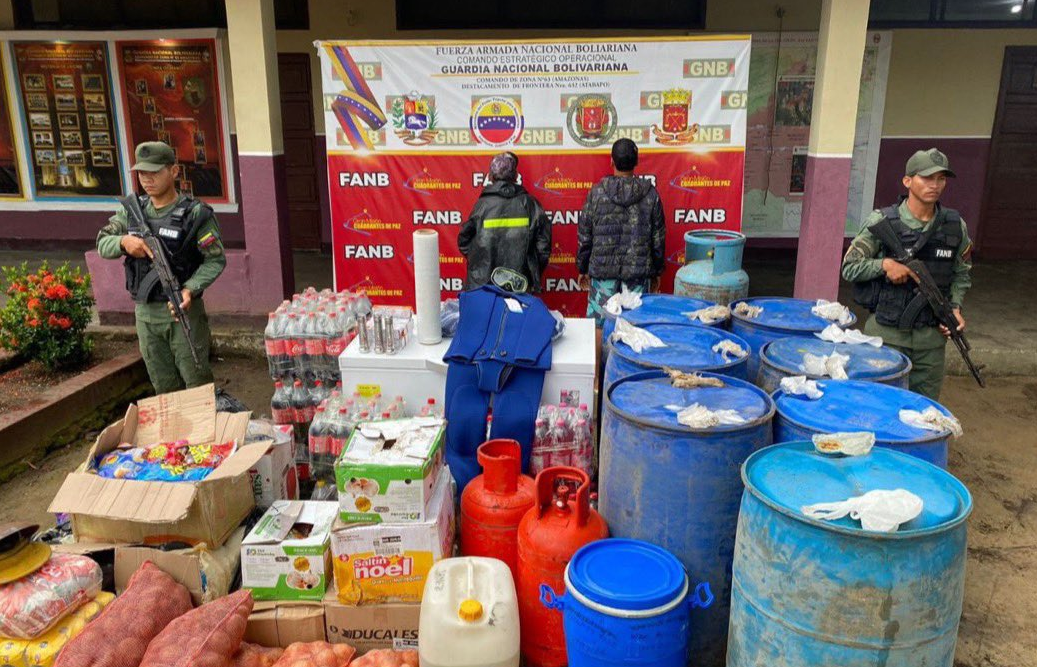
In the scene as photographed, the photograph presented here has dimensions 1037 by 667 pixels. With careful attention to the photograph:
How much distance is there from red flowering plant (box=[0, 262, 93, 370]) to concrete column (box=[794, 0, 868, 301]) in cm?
637

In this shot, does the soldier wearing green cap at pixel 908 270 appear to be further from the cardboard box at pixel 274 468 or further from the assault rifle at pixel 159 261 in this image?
the assault rifle at pixel 159 261

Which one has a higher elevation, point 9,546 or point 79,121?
point 79,121

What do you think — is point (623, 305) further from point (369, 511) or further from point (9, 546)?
point (9, 546)

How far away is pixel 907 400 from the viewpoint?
3076 millimetres

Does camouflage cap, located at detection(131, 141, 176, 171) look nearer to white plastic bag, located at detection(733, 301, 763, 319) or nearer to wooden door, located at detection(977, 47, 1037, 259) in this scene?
white plastic bag, located at detection(733, 301, 763, 319)

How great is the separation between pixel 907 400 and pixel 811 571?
1.19 metres

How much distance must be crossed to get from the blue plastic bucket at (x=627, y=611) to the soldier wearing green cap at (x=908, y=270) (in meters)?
2.65

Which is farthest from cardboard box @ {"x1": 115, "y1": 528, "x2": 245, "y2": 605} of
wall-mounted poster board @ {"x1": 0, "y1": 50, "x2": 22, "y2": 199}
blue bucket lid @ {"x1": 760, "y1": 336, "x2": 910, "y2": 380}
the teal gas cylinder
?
wall-mounted poster board @ {"x1": 0, "y1": 50, "x2": 22, "y2": 199}

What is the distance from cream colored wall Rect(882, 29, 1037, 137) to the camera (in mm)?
8711

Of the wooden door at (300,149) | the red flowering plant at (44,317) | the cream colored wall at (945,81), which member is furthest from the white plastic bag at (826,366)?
the wooden door at (300,149)

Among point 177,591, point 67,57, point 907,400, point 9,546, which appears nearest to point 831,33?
point 907,400

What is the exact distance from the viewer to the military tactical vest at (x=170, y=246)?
4.78m

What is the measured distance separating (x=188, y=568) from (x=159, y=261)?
230cm

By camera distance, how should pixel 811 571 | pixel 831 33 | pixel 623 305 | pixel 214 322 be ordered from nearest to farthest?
pixel 811 571 → pixel 623 305 → pixel 831 33 → pixel 214 322
